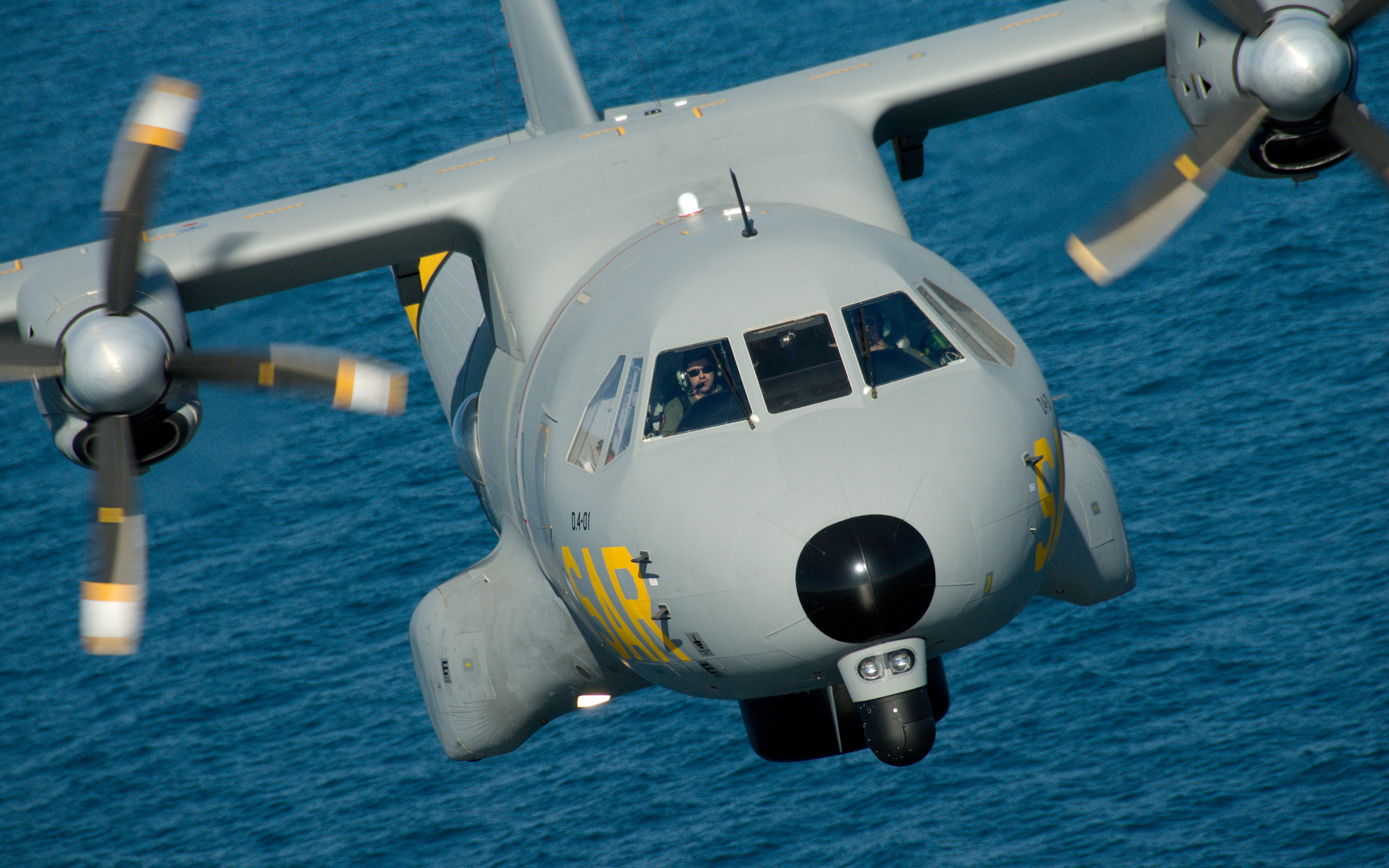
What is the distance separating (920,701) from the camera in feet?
38.7

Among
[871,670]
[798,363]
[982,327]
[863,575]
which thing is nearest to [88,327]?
[798,363]

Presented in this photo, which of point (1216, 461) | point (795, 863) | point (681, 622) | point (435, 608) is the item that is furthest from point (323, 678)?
point (681, 622)

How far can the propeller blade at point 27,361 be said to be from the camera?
14.0 metres

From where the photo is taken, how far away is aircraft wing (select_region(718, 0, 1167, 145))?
17.6 metres

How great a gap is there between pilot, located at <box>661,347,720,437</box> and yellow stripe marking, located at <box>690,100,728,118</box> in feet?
17.6

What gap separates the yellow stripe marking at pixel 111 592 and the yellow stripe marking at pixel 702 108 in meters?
8.07

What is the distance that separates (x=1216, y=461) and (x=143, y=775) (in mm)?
27890

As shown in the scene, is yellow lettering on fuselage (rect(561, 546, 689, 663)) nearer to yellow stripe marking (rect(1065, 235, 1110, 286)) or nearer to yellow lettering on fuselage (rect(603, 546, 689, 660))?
yellow lettering on fuselage (rect(603, 546, 689, 660))

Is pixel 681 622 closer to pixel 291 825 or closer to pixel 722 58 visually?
pixel 291 825

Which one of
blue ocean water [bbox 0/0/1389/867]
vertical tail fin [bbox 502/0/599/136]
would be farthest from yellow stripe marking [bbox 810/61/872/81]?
vertical tail fin [bbox 502/0/599/136]

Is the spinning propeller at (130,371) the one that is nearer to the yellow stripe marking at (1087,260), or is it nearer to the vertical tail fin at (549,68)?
the yellow stripe marking at (1087,260)

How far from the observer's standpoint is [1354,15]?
47.6 ft

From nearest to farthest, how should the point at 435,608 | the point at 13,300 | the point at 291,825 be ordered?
the point at 13,300, the point at 435,608, the point at 291,825

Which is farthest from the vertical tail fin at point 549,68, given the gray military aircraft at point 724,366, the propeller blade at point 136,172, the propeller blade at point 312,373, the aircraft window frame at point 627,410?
the aircraft window frame at point 627,410
